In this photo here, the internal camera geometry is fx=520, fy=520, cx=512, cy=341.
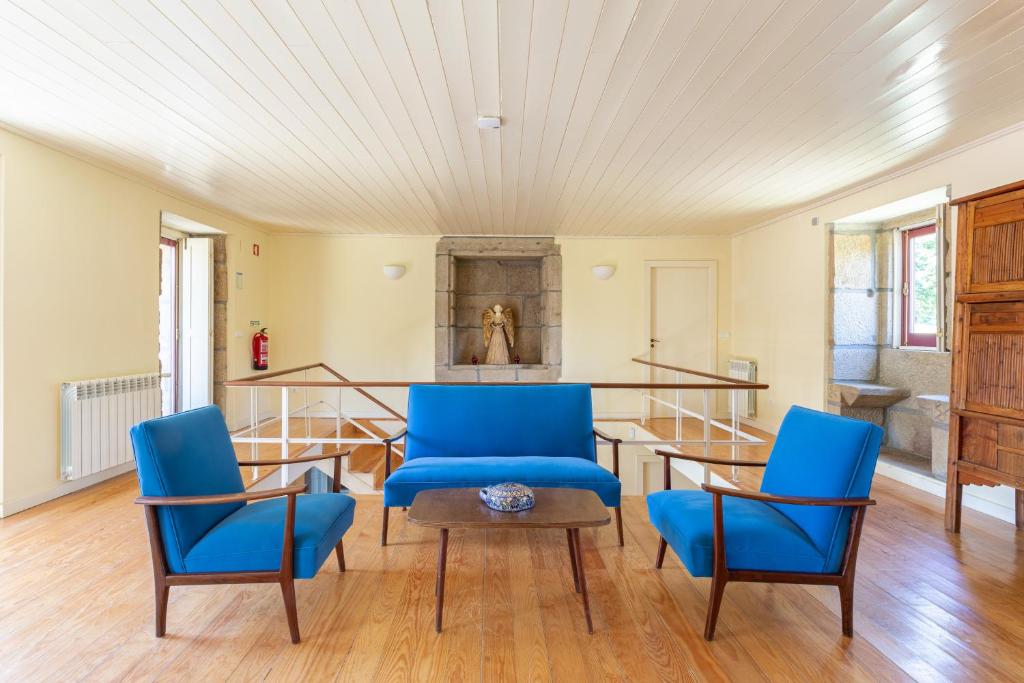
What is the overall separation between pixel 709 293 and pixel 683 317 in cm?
46

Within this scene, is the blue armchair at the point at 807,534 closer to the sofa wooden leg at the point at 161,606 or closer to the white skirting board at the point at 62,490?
the sofa wooden leg at the point at 161,606

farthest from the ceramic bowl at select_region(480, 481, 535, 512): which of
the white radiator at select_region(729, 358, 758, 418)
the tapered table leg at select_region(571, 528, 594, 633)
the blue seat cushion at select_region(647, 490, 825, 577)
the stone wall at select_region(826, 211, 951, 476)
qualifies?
the white radiator at select_region(729, 358, 758, 418)

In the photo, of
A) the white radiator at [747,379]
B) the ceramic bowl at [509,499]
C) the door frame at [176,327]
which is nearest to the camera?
the ceramic bowl at [509,499]

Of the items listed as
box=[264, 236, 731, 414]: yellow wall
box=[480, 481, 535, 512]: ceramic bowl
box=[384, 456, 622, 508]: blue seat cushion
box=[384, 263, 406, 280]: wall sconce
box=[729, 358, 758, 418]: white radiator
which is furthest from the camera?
box=[264, 236, 731, 414]: yellow wall

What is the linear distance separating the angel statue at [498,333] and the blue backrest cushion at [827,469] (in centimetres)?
486

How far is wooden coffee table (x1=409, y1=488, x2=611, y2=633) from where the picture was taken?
2.06 meters

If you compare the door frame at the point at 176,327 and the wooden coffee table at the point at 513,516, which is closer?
the wooden coffee table at the point at 513,516

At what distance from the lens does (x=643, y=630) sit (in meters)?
2.09

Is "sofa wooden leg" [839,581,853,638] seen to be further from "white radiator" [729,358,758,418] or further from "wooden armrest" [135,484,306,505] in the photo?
"white radiator" [729,358,758,418]

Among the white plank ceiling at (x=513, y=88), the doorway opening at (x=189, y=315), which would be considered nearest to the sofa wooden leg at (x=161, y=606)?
the white plank ceiling at (x=513, y=88)

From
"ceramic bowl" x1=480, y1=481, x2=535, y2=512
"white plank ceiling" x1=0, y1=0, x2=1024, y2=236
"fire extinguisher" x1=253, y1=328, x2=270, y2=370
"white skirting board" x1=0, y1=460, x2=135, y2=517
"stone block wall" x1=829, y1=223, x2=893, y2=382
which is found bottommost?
"white skirting board" x1=0, y1=460, x2=135, y2=517

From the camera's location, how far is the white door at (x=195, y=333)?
18.6ft

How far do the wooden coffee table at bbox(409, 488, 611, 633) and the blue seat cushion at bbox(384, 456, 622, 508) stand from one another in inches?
12.4

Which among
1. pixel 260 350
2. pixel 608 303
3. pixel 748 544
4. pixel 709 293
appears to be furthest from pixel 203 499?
pixel 709 293
